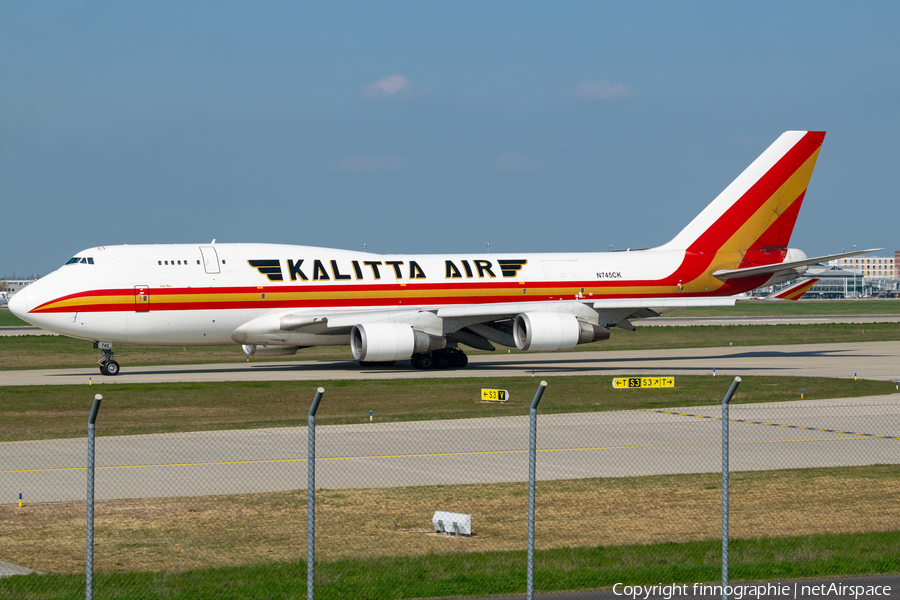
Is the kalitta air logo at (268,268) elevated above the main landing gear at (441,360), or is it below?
above

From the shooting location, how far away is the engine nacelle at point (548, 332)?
3731 centimetres

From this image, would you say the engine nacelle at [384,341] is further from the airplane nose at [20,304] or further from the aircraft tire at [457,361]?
the airplane nose at [20,304]

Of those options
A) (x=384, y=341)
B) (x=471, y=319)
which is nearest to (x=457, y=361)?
(x=471, y=319)

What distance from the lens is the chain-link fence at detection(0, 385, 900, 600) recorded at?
1143cm

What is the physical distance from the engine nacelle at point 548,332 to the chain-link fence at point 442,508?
44.0 ft

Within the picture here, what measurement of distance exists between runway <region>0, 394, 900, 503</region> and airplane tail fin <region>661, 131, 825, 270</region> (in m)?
19.0

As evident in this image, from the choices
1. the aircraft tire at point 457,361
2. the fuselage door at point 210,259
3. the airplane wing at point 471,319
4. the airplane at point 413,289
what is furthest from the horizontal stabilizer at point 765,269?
the fuselage door at point 210,259

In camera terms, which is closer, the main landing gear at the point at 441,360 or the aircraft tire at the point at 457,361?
the main landing gear at the point at 441,360

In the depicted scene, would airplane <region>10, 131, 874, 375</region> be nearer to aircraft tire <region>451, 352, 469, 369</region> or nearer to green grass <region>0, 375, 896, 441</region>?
aircraft tire <region>451, 352, 469, 369</region>

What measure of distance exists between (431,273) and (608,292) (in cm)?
737

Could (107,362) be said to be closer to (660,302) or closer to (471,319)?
(471,319)

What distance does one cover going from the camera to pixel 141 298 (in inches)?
1414

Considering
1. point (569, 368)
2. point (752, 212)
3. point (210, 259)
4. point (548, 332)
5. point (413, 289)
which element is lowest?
point (569, 368)

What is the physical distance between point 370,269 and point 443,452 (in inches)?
769
